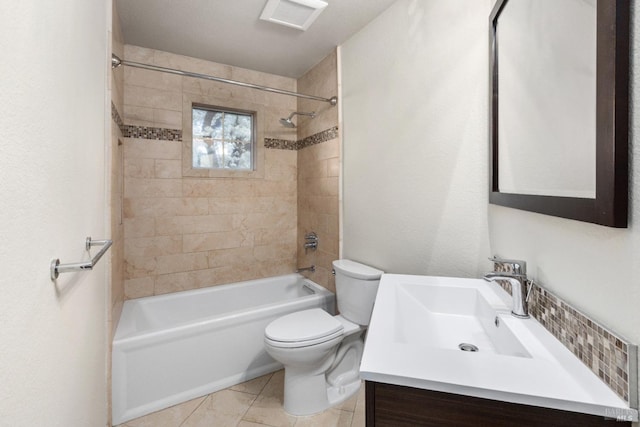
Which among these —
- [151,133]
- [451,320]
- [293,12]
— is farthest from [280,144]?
[451,320]

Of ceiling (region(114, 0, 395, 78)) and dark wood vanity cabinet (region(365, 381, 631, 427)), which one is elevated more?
ceiling (region(114, 0, 395, 78))

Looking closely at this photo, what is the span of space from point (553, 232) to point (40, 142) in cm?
138

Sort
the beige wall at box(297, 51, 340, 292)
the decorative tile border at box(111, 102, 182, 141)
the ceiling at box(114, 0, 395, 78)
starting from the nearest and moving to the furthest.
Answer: the ceiling at box(114, 0, 395, 78) → the decorative tile border at box(111, 102, 182, 141) → the beige wall at box(297, 51, 340, 292)

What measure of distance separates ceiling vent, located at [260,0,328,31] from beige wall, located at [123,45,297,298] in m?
0.97

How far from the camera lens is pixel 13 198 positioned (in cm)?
53

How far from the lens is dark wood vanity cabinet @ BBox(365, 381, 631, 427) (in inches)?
22.3

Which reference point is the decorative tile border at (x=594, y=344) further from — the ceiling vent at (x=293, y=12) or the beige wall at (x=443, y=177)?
the ceiling vent at (x=293, y=12)

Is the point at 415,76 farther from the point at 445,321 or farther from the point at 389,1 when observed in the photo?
the point at 445,321

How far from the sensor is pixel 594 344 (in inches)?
26.0

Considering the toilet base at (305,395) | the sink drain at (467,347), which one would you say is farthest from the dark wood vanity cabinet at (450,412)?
the toilet base at (305,395)

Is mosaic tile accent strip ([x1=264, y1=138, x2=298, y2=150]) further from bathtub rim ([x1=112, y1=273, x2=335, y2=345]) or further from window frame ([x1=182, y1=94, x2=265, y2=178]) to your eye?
bathtub rim ([x1=112, y1=273, x2=335, y2=345])

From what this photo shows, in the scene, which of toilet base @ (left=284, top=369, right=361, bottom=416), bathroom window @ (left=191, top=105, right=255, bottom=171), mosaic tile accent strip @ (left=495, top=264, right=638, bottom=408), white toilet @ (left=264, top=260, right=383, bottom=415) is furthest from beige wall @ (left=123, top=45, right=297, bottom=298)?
mosaic tile accent strip @ (left=495, top=264, right=638, bottom=408)

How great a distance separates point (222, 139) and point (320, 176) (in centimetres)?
104

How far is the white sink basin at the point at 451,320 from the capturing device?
0.98 m
